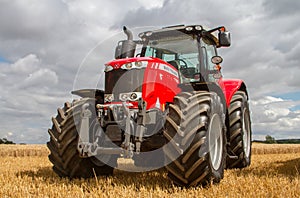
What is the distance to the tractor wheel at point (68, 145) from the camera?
5227mm

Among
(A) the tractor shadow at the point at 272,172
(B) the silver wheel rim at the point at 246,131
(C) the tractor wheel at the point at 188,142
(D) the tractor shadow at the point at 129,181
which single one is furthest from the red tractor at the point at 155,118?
(B) the silver wheel rim at the point at 246,131

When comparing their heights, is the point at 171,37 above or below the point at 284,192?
above

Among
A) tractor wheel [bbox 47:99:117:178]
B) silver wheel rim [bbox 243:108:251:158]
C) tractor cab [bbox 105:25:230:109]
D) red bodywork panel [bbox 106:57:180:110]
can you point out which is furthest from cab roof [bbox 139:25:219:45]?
silver wheel rim [bbox 243:108:251:158]

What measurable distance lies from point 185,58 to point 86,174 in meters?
2.66

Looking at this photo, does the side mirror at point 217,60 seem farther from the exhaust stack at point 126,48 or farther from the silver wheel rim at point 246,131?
the silver wheel rim at point 246,131

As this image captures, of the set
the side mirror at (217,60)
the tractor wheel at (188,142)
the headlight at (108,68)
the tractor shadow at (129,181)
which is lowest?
the tractor shadow at (129,181)

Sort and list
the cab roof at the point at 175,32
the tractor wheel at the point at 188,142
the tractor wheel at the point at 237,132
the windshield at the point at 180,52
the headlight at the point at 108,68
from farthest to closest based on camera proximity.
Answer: the tractor wheel at the point at 237,132, the cab roof at the point at 175,32, the windshield at the point at 180,52, the headlight at the point at 108,68, the tractor wheel at the point at 188,142

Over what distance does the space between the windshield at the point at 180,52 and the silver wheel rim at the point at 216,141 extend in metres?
1.11

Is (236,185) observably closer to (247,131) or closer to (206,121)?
(206,121)

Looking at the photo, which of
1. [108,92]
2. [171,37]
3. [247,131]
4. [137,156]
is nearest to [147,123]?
[137,156]

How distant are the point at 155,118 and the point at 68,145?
1.41m

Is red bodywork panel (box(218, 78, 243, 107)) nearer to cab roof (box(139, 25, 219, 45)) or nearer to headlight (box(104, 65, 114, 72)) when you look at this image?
cab roof (box(139, 25, 219, 45))

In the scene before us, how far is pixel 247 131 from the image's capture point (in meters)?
8.30

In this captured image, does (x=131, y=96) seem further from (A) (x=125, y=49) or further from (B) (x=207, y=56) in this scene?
(B) (x=207, y=56)
